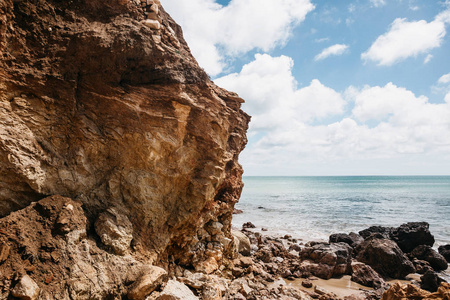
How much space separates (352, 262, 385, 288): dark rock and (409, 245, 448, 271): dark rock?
517 cm

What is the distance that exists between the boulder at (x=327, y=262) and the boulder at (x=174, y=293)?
848 centimetres

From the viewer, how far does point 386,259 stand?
1330 centimetres

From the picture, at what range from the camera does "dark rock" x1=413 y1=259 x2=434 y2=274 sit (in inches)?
528

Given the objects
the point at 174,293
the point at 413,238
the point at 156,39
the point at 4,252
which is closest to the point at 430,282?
the point at 413,238

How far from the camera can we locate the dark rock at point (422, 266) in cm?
1342

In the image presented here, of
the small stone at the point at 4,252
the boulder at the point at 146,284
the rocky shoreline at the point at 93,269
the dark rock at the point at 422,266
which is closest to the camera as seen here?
the small stone at the point at 4,252

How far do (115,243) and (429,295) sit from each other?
782cm

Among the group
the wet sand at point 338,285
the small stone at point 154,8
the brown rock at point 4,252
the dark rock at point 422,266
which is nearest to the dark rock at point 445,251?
the dark rock at point 422,266

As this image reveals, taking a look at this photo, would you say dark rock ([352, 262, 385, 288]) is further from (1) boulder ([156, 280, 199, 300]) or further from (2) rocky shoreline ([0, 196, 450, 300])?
(1) boulder ([156, 280, 199, 300])

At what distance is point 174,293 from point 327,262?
10209 millimetres

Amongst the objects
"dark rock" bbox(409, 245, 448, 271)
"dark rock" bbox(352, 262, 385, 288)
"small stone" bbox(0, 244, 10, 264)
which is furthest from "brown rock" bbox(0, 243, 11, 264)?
"dark rock" bbox(409, 245, 448, 271)

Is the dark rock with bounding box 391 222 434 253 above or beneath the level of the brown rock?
beneath

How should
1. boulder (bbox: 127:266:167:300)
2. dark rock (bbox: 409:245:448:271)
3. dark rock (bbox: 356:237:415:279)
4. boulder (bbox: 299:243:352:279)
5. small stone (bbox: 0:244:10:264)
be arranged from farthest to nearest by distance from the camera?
dark rock (bbox: 409:245:448:271) → dark rock (bbox: 356:237:415:279) → boulder (bbox: 299:243:352:279) → boulder (bbox: 127:266:167:300) → small stone (bbox: 0:244:10:264)

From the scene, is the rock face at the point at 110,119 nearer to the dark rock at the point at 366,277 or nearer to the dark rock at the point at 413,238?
the dark rock at the point at 366,277
